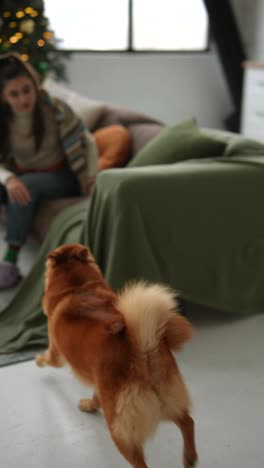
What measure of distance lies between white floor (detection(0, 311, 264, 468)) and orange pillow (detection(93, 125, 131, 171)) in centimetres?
115

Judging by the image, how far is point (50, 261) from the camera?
1.46 metres

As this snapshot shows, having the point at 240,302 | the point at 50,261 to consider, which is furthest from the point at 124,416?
the point at 240,302

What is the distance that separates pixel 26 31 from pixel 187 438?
349 centimetres

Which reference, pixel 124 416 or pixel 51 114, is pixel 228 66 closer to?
pixel 51 114

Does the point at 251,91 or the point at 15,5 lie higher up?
the point at 15,5

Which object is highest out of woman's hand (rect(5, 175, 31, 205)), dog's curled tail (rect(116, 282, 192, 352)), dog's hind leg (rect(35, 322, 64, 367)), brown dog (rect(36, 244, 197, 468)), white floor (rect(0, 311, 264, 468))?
dog's curled tail (rect(116, 282, 192, 352))

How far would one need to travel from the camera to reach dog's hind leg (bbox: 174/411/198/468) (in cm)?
119

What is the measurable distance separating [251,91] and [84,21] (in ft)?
5.61

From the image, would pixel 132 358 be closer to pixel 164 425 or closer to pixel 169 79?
pixel 164 425

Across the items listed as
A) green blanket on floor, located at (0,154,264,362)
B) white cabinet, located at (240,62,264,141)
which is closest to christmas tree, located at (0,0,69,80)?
white cabinet, located at (240,62,264,141)

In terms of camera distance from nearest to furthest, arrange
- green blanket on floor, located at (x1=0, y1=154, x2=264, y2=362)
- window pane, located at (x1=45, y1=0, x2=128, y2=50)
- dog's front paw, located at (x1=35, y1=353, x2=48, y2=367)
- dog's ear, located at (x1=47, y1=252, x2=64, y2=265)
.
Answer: dog's ear, located at (x1=47, y1=252, x2=64, y2=265) < dog's front paw, located at (x1=35, y1=353, x2=48, y2=367) < green blanket on floor, located at (x1=0, y1=154, x2=264, y2=362) < window pane, located at (x1=45, y1=0, x2=128, y2=50)

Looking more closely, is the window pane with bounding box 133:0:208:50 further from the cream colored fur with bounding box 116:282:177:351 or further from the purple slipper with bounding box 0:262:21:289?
the cream colored fur with bounding box 116:282:177:351

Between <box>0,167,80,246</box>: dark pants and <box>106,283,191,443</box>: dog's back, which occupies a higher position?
<box>106,283,191,443</box>: dog's back

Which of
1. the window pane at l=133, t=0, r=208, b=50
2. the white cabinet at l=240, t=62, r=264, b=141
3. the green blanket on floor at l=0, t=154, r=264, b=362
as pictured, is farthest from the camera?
the window pane at l=133, t=0, r=208, b=50
